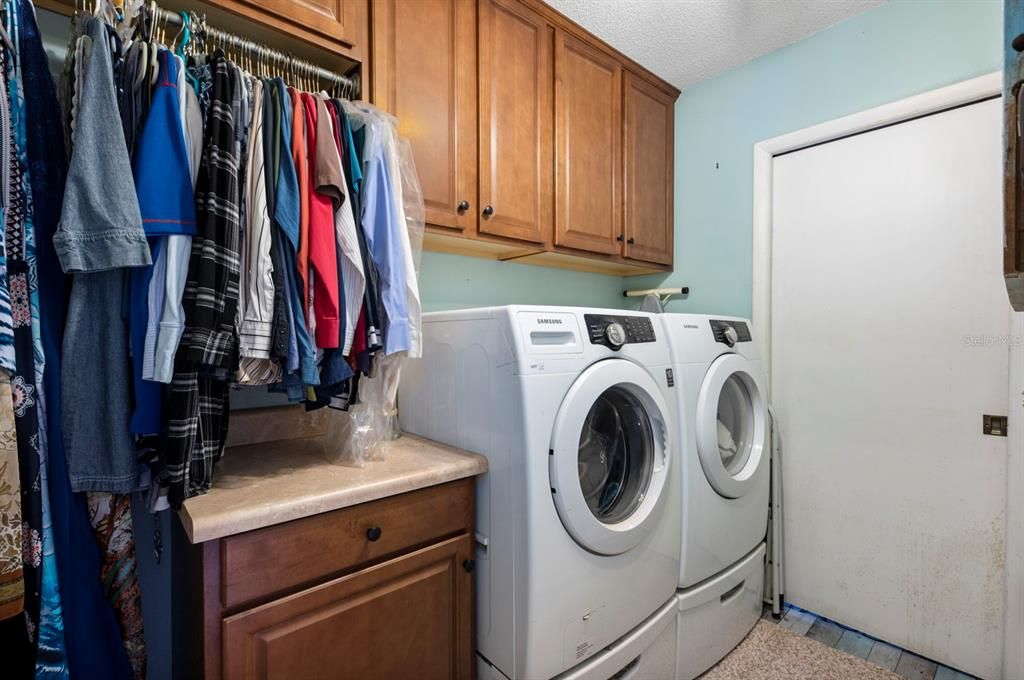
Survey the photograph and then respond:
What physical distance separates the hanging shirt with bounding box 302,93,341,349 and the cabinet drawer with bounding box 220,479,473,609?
1.29 feet

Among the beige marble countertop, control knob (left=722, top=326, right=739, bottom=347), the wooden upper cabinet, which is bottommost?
the beige marble countertop

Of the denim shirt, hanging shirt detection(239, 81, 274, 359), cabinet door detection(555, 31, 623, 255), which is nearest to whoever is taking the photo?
the denim shirt

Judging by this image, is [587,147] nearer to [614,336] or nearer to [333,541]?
[614,336]

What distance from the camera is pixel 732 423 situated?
6.17 feet

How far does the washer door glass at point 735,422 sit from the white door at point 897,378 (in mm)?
350

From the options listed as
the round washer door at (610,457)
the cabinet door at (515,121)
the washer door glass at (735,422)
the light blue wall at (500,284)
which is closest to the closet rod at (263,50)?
the cabinet door at (515,121)

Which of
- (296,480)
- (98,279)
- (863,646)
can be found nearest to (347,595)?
(296,480)

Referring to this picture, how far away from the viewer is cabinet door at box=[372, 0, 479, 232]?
139 centimetres

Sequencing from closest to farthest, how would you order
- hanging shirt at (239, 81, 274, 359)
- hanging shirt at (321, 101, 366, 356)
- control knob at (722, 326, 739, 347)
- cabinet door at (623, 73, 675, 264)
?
hanging shirt at (239, 81, 274, 359) → hanging shirt at (321, 101, 366, 356) → control knob at (722, 326, 739, 347) → cabinet door at (623, 73, 675, 264)

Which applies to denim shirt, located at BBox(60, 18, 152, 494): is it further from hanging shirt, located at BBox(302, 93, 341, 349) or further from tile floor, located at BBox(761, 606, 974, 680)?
tile floor, located at BBox(761, 606, 974, 680)

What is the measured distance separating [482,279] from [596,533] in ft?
4.01

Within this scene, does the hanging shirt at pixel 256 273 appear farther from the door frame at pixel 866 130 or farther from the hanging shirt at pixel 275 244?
the door frame at pixel 866 130

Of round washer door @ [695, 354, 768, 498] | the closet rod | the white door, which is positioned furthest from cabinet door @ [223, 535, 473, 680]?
the white door

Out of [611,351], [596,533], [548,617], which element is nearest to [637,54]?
[611,351]
